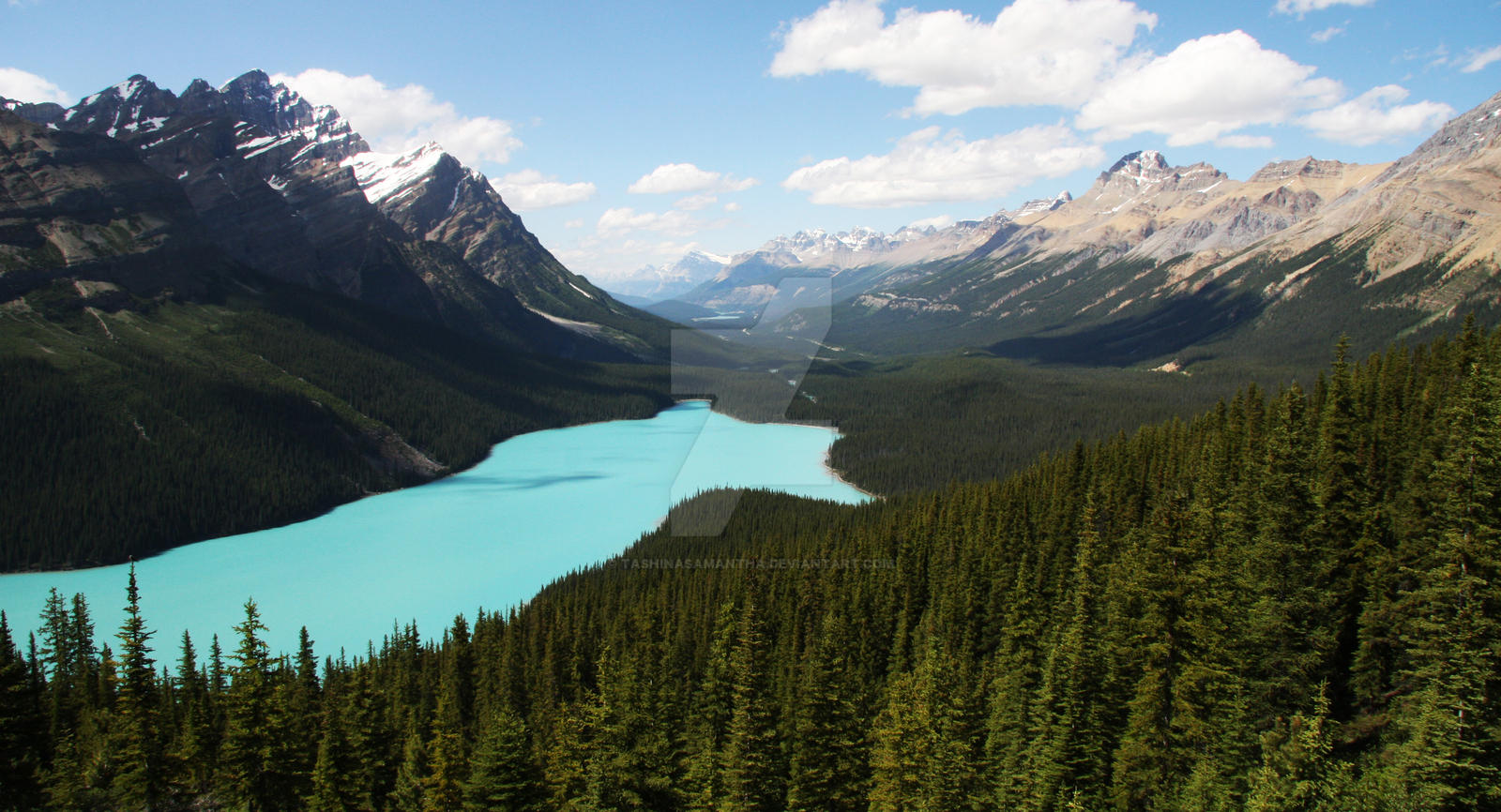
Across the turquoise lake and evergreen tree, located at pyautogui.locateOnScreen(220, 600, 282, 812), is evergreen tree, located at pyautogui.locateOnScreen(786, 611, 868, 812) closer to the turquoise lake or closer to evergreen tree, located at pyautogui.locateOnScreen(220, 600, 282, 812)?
the turquoise lake

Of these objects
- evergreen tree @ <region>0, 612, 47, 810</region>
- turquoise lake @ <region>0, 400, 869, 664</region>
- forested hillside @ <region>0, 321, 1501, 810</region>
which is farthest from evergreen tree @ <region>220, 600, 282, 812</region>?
turquoise lake @ <region>0, 400, 869, 664</region>

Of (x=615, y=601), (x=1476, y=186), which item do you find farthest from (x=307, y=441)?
(x=1476, y=186)

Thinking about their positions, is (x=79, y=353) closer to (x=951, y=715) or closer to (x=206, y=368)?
(x=206, y=368)

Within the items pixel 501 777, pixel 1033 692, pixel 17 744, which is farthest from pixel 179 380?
pixel 1033 692

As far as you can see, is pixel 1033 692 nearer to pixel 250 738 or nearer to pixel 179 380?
pixel 250 738

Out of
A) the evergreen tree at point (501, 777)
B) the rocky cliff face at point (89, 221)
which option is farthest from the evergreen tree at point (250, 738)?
the rocky cliff face at point (89, 221)

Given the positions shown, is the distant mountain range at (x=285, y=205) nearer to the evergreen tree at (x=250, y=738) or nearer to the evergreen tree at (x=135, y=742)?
the evergreen tree at (x=135, y=742)
